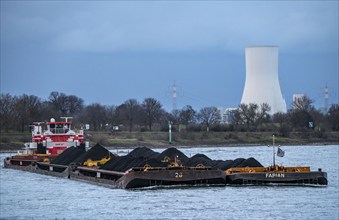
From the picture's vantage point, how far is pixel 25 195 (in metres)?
42.5

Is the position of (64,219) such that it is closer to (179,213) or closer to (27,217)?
(27,217)

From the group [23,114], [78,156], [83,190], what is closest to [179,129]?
[23,114]

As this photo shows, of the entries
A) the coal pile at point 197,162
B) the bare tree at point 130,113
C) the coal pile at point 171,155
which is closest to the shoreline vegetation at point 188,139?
the bare tree at point 130,113

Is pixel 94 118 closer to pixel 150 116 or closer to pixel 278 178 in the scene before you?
pixel 150 116

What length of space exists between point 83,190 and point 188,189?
17.7 feet

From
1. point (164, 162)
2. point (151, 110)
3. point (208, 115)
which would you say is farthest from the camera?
point (208, 115)

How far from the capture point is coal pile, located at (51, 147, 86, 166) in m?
58.0

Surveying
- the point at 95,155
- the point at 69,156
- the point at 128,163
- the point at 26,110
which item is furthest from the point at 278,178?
the point at 26,110

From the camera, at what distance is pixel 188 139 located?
117 metres

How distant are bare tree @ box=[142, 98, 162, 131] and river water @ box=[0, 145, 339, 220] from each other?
9517 cm

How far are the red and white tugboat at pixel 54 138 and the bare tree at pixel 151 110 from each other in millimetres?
73207

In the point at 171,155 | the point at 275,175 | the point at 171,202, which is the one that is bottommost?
the point at 171,202

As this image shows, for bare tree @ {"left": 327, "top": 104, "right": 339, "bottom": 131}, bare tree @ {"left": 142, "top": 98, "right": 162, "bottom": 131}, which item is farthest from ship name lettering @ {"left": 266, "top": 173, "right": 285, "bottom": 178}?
bare tree @ {"left": 327, "top": 104, "right": 339, "bottom": 131}

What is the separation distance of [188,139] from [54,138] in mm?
53079
